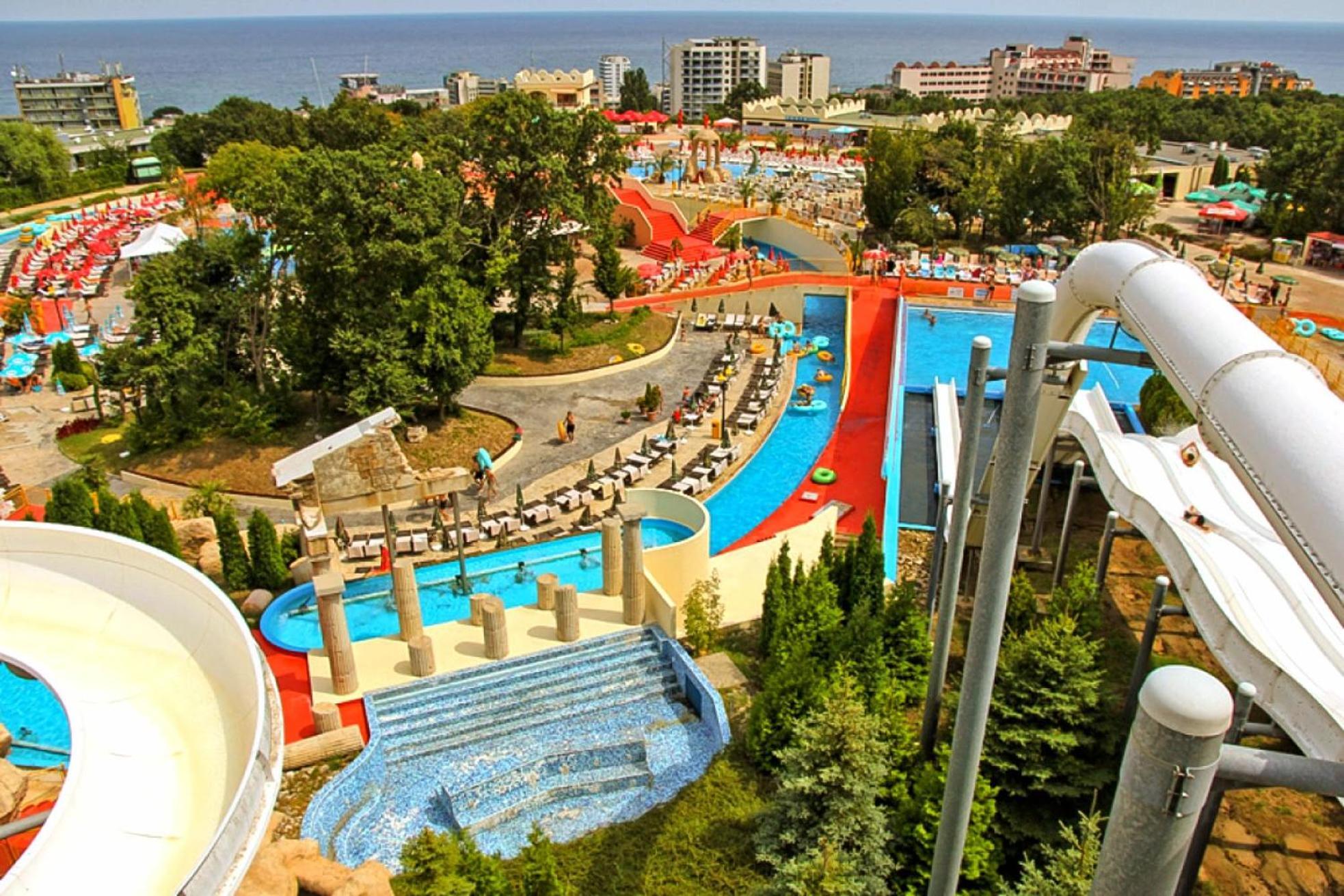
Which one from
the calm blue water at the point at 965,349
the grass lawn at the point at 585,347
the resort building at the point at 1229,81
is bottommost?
the calm blue water at the point at 965,349

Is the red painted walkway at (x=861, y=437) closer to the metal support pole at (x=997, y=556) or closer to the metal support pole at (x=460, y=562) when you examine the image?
the metal support pole at (x=460, y=562)

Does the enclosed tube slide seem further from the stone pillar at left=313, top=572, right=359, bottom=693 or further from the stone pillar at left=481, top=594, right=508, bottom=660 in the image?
the stone pillar at left=313, top=572, right=359, bottom=693

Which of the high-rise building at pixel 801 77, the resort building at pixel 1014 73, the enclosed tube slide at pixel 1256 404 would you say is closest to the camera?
the enclosed tube slide at pixel 1256 404

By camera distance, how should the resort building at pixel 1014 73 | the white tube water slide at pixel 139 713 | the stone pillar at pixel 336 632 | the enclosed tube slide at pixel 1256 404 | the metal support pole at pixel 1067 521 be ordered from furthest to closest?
the resort building at pixel 1014 73 < the metal support pole at pixel 1067 521 < the stone pillar at pixel 336 632 < the white tube water slide at pixel 139 713 < the enclosed tube slide at pixel 1256 404

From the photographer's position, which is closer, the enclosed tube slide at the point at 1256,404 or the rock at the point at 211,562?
the enclosed tube slide at the point at 1256,404

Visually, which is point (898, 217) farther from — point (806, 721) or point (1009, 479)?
point (1009, 479)

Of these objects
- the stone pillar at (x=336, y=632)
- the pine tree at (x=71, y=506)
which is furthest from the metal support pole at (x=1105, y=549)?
the pine tree at (x=71, y=506)
